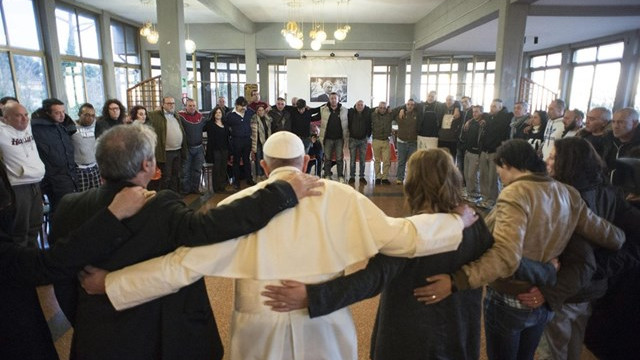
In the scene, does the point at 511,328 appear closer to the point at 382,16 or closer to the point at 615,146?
the point at 615,146

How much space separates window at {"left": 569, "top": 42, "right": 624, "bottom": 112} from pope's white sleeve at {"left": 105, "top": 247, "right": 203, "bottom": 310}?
538 inches

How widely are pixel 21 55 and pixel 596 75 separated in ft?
49.4

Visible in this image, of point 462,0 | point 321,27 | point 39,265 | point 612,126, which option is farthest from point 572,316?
point 321,27

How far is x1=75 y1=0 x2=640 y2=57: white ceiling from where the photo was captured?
905 cm

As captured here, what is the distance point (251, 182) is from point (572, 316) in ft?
18.5

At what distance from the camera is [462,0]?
783 cm

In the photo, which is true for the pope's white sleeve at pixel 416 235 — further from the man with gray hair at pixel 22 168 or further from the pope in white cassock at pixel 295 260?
the man with gray hair at pixel 22 168

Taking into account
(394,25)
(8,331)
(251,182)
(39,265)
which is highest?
(394,25)

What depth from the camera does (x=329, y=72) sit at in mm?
11625

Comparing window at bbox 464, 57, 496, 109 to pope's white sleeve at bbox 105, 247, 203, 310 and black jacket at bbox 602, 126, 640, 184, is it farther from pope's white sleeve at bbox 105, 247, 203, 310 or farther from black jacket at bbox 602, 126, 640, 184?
pope's white sleeve at bbox 105, 247, 203, 310

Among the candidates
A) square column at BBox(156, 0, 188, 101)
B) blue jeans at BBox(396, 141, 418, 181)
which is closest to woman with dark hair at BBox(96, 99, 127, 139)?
square column at BBox(156, 0, 188, 101)

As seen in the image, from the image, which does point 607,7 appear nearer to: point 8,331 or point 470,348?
point 470,348

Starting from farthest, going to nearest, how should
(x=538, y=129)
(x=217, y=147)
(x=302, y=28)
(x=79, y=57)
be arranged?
(x=302, y=28)
(x=79, y=57)
(x=217, y=147)
(x=538, y=129)

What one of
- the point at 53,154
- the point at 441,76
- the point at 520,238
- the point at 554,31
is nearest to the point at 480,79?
the point at 441,76
